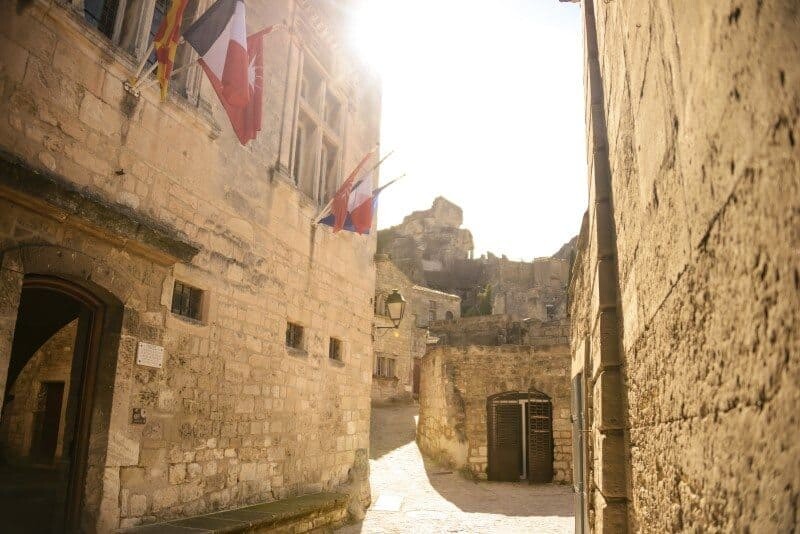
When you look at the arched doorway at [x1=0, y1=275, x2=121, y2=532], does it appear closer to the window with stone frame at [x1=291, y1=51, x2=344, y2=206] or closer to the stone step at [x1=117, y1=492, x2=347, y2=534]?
the stone step at [x1=117, y1=492, x2=347, y2=534]

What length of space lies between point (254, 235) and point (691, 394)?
5936mm

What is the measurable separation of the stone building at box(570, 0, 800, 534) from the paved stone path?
6548 millimetres

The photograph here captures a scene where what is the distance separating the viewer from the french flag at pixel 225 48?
16.3ft

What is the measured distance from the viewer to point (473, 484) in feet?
41.7

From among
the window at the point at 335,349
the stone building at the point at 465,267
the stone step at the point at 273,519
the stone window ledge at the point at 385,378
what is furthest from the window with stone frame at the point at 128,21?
the stone building at the point at 465,267

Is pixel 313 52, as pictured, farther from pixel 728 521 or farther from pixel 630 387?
pixel 728 521

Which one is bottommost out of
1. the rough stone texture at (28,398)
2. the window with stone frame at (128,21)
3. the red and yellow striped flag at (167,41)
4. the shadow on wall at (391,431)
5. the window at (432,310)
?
the shadow on wall at (391,431)

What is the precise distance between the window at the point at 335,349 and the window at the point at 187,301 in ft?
10.3

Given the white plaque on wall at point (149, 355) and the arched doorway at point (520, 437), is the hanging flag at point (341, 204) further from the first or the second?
the arched doorway at point (520, 437)

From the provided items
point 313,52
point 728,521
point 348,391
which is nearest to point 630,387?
point 728,521

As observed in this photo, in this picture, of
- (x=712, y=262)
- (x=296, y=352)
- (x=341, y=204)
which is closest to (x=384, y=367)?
(x=296, y=352)

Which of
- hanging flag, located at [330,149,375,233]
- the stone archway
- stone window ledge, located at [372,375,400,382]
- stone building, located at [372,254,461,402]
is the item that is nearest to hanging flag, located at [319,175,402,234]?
hanging flag, located at [330,149,375,233]

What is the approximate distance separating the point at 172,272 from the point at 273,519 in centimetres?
276

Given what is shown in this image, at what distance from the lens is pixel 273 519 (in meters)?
5.79
